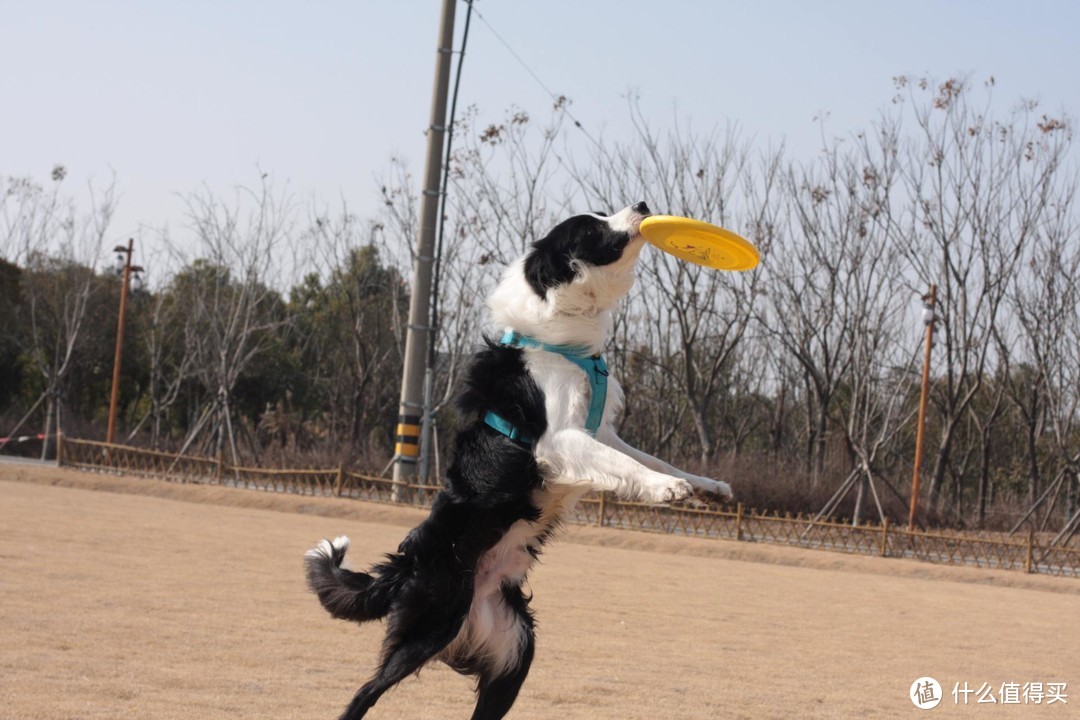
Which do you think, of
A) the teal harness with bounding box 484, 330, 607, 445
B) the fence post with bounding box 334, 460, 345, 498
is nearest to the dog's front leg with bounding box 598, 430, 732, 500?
the teal harness with bounding box 484, 330, 607, 445

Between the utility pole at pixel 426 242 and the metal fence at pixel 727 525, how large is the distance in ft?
5.60

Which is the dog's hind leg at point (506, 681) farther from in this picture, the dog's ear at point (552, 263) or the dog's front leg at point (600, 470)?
the dog's ear at point (552, 263)

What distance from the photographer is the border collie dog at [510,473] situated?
12.6ft

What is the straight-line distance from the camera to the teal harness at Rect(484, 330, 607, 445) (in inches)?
153

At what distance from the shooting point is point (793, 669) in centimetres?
829

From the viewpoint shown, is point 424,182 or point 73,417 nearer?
point 424,182

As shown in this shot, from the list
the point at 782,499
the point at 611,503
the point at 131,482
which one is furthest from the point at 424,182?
the point at 782,499

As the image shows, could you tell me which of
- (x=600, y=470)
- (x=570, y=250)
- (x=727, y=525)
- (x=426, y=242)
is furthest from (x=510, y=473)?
(x=727, y=525)

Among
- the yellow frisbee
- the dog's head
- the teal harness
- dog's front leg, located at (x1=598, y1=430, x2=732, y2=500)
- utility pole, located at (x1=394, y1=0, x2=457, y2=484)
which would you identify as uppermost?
utility pole, located at (x1=394, y1=0, x2=457, y2=484)

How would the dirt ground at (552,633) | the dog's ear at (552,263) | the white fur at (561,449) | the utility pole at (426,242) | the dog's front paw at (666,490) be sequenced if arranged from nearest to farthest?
the dog's front paw at (666,490), the white fur at (561,449), the dog's ear at (552,263), the dirt ground at (552,633), the utility pole at (426,242)

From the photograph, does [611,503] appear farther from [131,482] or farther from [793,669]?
[793,669]

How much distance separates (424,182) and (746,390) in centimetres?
1832

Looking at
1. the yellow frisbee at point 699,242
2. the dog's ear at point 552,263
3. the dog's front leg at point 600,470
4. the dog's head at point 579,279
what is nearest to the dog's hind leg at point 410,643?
the dog's front leg at point 600,470

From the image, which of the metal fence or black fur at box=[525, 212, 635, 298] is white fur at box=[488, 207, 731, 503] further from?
the metal fence
